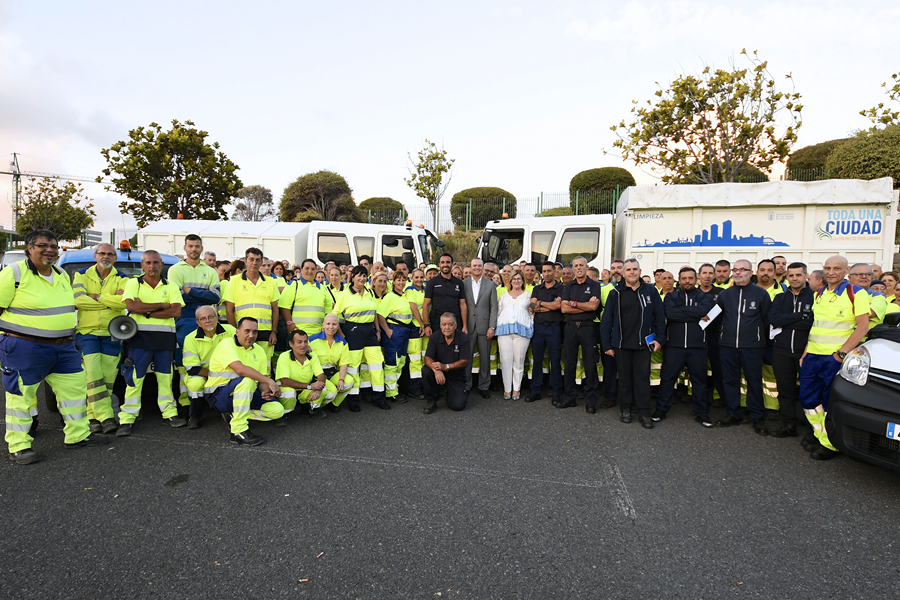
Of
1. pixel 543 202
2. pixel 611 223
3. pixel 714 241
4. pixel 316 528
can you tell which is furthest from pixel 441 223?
pixel 316 528

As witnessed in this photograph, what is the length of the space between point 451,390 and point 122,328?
365 centimetres

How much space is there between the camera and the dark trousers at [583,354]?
5.91m

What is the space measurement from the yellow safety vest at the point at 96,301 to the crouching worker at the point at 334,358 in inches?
80.7

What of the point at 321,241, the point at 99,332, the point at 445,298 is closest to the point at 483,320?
the point at 445,298

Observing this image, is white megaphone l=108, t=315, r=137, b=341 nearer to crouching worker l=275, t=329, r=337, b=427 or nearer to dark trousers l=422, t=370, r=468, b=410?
crouching worker l=275, t=329, r=337, b=427

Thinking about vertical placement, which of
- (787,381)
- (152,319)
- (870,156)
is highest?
(870,156)

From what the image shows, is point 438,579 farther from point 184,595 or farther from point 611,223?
point 611,223

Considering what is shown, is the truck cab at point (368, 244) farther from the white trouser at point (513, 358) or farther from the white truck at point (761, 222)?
the white trouser at point (513, 358)

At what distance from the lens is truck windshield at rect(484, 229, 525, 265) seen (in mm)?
10328

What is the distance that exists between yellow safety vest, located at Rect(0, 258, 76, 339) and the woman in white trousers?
4796mm

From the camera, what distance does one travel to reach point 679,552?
2857mm

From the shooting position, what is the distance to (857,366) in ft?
12.3

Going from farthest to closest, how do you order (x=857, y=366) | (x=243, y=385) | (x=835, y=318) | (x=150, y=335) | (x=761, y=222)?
1. (x=761, y=222)
2. (x=150, y=335)
3. (x=243, y=385)
4. (x=835, y=318)
5. (x=857, y=366)

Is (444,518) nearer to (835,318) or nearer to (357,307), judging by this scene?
(357,307)
